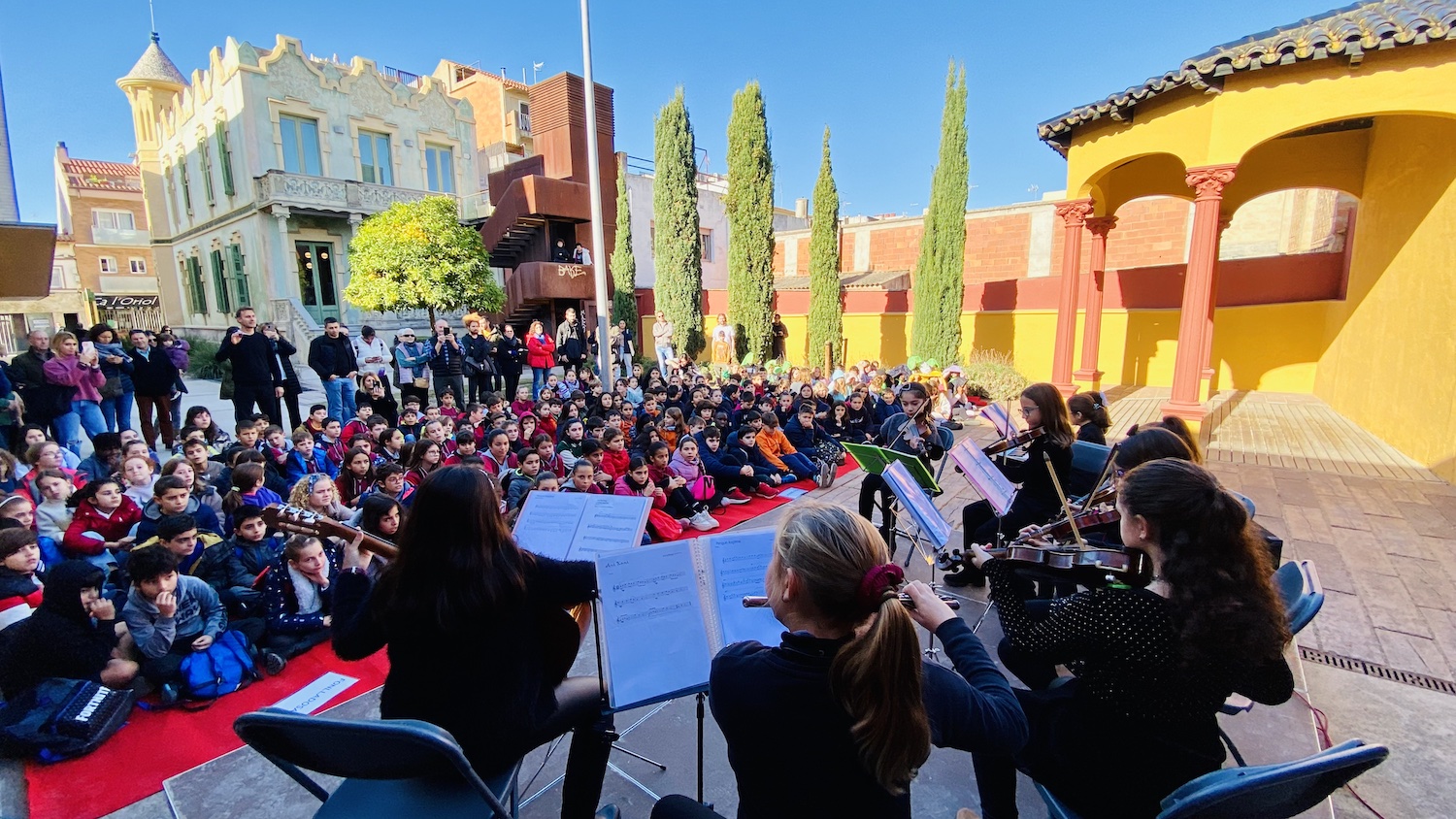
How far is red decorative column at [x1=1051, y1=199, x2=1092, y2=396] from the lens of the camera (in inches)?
373

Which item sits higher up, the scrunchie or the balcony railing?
the balcony railing

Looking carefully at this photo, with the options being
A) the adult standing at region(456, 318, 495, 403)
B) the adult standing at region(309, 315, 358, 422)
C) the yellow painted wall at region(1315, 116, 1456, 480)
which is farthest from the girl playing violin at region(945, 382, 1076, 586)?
the adult standing at region(456, 318, 495, 403)

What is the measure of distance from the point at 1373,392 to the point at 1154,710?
10.5 metres

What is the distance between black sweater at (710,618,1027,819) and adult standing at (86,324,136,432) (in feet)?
28.2

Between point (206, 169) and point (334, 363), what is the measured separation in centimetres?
1681

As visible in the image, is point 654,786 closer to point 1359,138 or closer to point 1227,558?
point 1227,558

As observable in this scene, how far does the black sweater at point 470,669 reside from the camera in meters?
1.79

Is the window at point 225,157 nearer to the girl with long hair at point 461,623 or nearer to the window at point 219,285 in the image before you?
the window at point 219,285

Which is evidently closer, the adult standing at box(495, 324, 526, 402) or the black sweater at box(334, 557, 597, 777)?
the black sweater at box(334, 557, 597, 777)

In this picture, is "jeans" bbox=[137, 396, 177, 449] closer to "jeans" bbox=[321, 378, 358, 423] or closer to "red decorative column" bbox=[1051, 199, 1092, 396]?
"jeans" bbox=[321, 378, 358, 423]

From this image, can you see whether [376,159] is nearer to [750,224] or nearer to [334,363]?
[750,224]

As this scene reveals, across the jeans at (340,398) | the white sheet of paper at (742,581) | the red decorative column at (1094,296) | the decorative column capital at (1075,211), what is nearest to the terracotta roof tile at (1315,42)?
the decorative column capital at (1075,211)

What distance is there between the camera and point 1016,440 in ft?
13.7

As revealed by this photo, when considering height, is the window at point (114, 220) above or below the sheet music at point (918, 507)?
above
